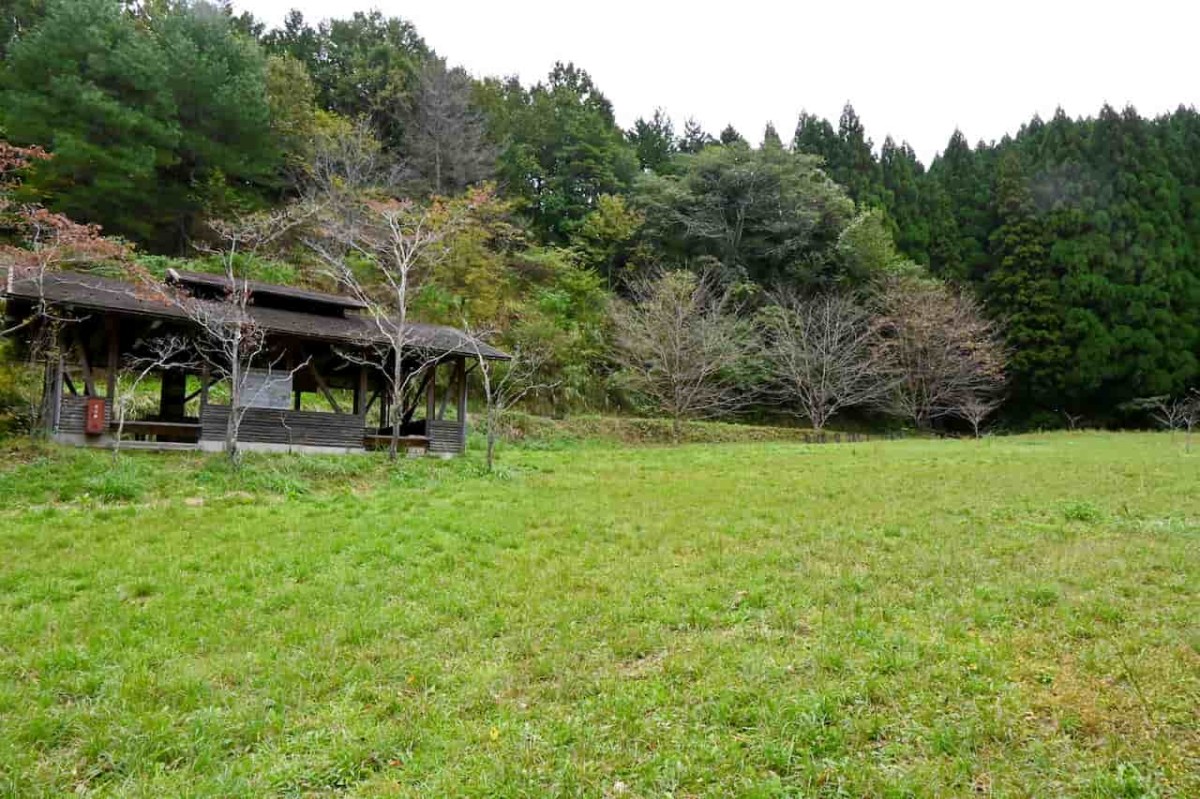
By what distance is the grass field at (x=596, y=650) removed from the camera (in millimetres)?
3055

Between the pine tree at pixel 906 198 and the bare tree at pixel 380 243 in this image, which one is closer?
the bare tree at pixel 380 243

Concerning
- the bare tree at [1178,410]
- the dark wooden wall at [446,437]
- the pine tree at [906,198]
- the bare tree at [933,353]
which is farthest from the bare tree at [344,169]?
the bare tree at [1178,410]

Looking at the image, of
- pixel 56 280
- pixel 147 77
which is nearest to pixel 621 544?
pixel 56 280

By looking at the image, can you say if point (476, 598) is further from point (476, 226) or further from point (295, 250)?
point (295, 250)

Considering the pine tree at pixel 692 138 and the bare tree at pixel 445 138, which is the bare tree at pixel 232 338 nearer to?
the bare tree at pixel 445 138

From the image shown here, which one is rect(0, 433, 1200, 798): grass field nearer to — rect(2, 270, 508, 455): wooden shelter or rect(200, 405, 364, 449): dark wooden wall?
rect(2, 270, 508, 455): wooden shelter

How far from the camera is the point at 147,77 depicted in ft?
74.3

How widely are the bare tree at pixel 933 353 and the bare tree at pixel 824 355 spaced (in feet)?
3.12

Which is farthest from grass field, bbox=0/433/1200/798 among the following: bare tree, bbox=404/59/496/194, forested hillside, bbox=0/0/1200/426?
bare tree, bbox=404/59/496/194

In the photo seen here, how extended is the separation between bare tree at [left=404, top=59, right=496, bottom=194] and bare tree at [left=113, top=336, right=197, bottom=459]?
53.8ft

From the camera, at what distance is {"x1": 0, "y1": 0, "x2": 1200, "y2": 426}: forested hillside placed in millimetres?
22547

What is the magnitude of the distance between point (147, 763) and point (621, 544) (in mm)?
4793

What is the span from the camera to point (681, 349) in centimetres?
2431

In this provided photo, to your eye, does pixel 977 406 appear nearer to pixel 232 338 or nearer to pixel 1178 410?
pixel 1178 410
